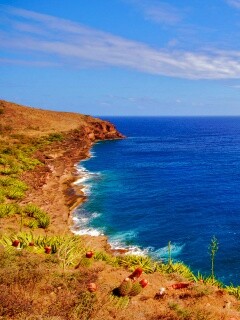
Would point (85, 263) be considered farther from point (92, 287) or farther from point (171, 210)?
point (171, 210)

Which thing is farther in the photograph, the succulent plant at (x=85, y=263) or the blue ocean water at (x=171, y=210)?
the blue ocean water at (x=171, y=210)

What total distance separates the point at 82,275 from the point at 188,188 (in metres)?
37.3

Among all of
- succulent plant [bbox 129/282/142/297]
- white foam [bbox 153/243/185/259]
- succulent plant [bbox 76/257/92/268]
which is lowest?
white foam [bbox 153/243/185/259]

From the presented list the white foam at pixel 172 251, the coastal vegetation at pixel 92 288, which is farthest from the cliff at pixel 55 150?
the coastal vegetation at pixel 92 288

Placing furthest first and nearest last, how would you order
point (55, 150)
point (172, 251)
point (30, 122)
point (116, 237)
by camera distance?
point (30, 122)
point (55, 150)
point (116, 237)
point (172, 251)

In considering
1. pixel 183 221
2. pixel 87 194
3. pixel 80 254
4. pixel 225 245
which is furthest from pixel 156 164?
pixel 80 254

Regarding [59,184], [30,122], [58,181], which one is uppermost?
[30,122]

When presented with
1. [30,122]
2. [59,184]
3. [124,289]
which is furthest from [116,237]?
[30,122]

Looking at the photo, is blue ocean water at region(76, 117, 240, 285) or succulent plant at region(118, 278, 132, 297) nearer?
succulent plant at region(118, 278, 132, 297)

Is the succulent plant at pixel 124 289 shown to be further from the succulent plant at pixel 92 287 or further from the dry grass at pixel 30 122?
the dry grass at pixel 30 122

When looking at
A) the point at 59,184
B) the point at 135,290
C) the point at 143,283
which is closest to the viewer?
the point at 135,290

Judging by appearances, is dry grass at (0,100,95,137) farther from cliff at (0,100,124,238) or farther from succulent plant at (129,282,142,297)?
succulent plant at (129,282,142,297)

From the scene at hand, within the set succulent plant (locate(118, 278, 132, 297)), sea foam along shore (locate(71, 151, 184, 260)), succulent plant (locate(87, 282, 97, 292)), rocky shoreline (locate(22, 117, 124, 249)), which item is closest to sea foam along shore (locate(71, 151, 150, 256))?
sea foam along shore (locate(71, 151, 184, 260))

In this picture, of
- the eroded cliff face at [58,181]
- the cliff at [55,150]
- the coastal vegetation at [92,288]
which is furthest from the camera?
the cliff at [55,150]
